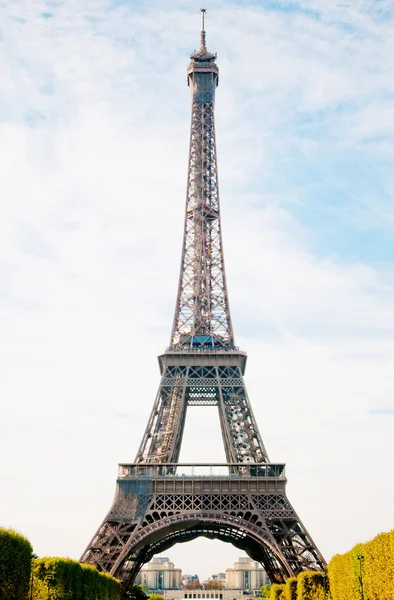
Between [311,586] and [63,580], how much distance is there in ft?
55.4

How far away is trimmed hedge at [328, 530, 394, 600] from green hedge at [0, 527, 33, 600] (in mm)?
17854

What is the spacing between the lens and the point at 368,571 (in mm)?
40469

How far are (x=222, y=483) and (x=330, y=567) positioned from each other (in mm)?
11964

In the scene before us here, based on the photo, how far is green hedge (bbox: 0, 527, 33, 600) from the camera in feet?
107

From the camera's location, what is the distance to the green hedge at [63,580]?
3938cm

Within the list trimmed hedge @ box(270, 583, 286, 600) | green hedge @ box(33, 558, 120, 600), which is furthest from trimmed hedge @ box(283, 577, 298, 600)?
green hedge @ box(33, 558, 120, 600)

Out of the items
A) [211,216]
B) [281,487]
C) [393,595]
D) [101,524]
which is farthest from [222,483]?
[211,216]

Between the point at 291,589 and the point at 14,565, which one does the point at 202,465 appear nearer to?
the point at 291,589

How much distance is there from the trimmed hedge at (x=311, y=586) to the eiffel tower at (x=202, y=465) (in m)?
4.45

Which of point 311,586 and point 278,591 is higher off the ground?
point 278,591

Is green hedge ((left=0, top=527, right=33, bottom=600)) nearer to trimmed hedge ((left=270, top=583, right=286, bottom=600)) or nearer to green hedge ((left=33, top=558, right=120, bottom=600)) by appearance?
green hedge ((left=33, top=558, right=120, bottom=600))

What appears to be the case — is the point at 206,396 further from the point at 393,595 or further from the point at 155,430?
the point at 393,595

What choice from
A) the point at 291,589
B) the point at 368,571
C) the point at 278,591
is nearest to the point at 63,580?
the point at 368,571

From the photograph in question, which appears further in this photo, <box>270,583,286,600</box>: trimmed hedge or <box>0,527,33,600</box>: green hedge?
<box>270,583,286,600</box>: trimmed hedge
